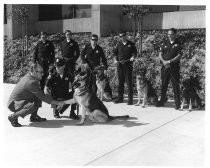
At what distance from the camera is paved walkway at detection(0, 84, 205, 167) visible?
385 centimetres

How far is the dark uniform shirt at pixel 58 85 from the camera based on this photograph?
19.5ft

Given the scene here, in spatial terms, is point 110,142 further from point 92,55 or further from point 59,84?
point 92,55

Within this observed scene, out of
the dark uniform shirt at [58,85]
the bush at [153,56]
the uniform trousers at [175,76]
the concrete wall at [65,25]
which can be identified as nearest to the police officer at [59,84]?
the dark uniform shirt at [58,85]

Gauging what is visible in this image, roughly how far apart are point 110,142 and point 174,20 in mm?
8641

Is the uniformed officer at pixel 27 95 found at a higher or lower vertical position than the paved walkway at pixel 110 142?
higher

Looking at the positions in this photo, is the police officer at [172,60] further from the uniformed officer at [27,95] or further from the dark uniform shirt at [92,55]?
the uniformed officer at [27,95]

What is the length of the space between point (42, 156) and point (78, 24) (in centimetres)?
1084

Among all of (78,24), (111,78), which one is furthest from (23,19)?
(111,78)

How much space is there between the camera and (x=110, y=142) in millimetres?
4609

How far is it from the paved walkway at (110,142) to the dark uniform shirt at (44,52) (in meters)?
2.03

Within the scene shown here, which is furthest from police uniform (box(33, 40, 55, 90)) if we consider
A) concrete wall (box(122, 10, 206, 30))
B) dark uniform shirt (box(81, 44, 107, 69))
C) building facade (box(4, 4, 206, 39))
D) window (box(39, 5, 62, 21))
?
window (box(39, 5, 62, 21))

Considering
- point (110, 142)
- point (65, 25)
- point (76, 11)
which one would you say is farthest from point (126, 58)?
point (76, 11)

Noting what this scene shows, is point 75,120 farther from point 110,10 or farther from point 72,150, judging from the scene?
point 110,10

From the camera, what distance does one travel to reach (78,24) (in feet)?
46.3
